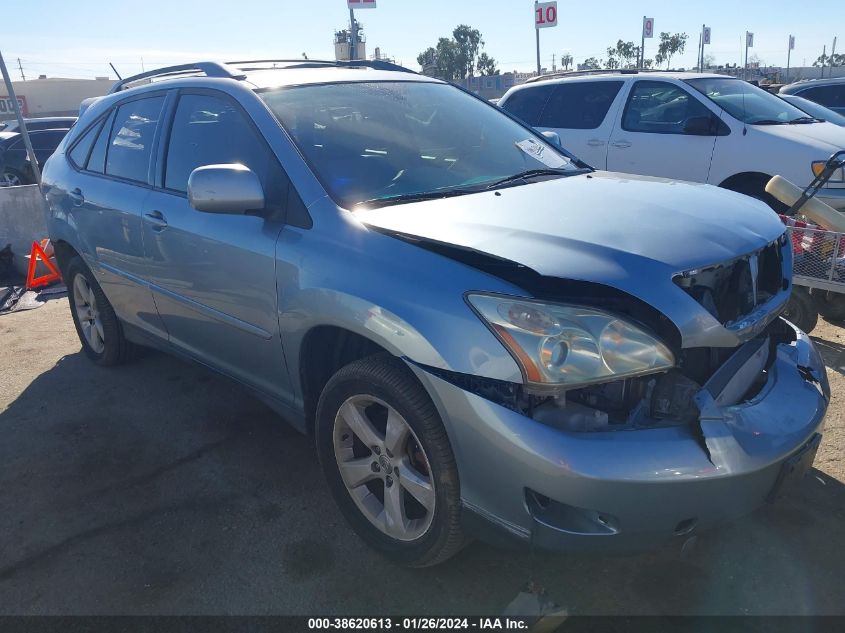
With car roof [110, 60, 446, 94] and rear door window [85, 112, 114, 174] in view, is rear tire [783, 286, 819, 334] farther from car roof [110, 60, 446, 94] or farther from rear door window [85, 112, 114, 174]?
rear door window [85, 112, 114, 174]

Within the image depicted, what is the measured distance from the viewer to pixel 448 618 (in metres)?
2.30

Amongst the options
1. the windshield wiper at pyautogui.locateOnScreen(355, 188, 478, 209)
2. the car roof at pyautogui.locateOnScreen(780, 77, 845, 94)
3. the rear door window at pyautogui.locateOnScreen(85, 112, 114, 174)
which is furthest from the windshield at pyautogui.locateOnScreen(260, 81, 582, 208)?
the car roof at pyautogui.locateOnScreen(780, 77, 845, 94)

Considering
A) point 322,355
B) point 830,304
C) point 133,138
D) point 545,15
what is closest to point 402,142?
point 322,355

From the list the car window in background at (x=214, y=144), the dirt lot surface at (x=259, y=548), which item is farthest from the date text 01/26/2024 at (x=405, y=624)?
the car window in background at (x=214, y=144)

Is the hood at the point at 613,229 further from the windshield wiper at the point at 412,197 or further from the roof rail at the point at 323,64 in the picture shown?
the roof rail at the point at 323,64

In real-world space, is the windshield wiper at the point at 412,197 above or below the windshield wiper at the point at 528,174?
above

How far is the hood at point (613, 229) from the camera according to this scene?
2.04 metres

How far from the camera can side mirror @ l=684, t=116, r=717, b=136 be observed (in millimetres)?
6617

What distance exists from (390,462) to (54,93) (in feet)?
199

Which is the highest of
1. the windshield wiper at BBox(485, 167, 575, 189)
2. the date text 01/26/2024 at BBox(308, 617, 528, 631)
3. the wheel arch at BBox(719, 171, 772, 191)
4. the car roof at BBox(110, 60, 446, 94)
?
the car roof at BBox(110, 60, 446, 94)

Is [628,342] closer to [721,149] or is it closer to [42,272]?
[721,149]

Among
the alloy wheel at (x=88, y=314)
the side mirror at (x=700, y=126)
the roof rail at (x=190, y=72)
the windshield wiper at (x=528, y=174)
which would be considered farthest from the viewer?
the side mirror at (x=700, y=126)

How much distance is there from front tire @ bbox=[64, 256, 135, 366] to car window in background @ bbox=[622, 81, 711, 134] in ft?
18.2

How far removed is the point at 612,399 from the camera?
2.11 meters
